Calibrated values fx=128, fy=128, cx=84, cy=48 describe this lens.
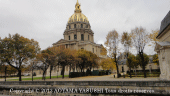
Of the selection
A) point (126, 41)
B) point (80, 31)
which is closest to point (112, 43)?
point (126, 41)

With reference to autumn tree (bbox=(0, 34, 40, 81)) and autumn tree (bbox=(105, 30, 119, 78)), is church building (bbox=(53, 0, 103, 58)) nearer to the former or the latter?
autumn tree (bbox=(105, 30, 119, 78))

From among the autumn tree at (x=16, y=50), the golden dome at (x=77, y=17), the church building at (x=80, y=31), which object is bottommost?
the autumn tree at (x=16, y=50)

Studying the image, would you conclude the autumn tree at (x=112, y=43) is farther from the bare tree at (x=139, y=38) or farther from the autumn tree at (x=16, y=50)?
the autumn tree at (x=16, y=50)

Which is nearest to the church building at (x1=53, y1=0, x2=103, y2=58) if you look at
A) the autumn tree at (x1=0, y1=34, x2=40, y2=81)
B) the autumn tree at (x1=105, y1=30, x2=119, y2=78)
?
the autumn tree at (x1=105, y1=30, x2=119, y2=78)

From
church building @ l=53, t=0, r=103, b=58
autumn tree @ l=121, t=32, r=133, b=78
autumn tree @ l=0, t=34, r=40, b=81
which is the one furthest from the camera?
church building @ l=53, t=0, r=103, b=58

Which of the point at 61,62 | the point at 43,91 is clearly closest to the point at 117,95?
the point at 43,91

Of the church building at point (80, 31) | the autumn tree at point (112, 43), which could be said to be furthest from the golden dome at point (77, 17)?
the autumn tree at point (112, 43)

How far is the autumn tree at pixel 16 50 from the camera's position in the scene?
25891 millimetres

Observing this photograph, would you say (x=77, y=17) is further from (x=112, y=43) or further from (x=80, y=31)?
(x=112, y=43)

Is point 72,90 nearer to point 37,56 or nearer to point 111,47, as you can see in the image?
point 37,56

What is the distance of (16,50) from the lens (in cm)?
2647

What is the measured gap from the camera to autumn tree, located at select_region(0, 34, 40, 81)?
2589 cm

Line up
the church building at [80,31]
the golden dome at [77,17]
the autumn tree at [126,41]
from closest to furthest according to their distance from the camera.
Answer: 1. the autumn tree at [126,41]
2. the church building at [80,31]
3. the golden dome at [77,17]

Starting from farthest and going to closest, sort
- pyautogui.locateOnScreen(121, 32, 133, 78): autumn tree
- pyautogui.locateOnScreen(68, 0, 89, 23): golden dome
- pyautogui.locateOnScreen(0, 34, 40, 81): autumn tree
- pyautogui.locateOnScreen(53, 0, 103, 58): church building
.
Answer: pyautogui.locateOnScreen(68, 0, 89, 23): golden dome
pyautogui.locateOnScreen(53, 0, 103, 58): church building
pyautogui.locateOnScreen(121, 32, 133, 78): autumn tree
pyautogui.locateOnScreen(0, 34, 40, 81): autumn tree
